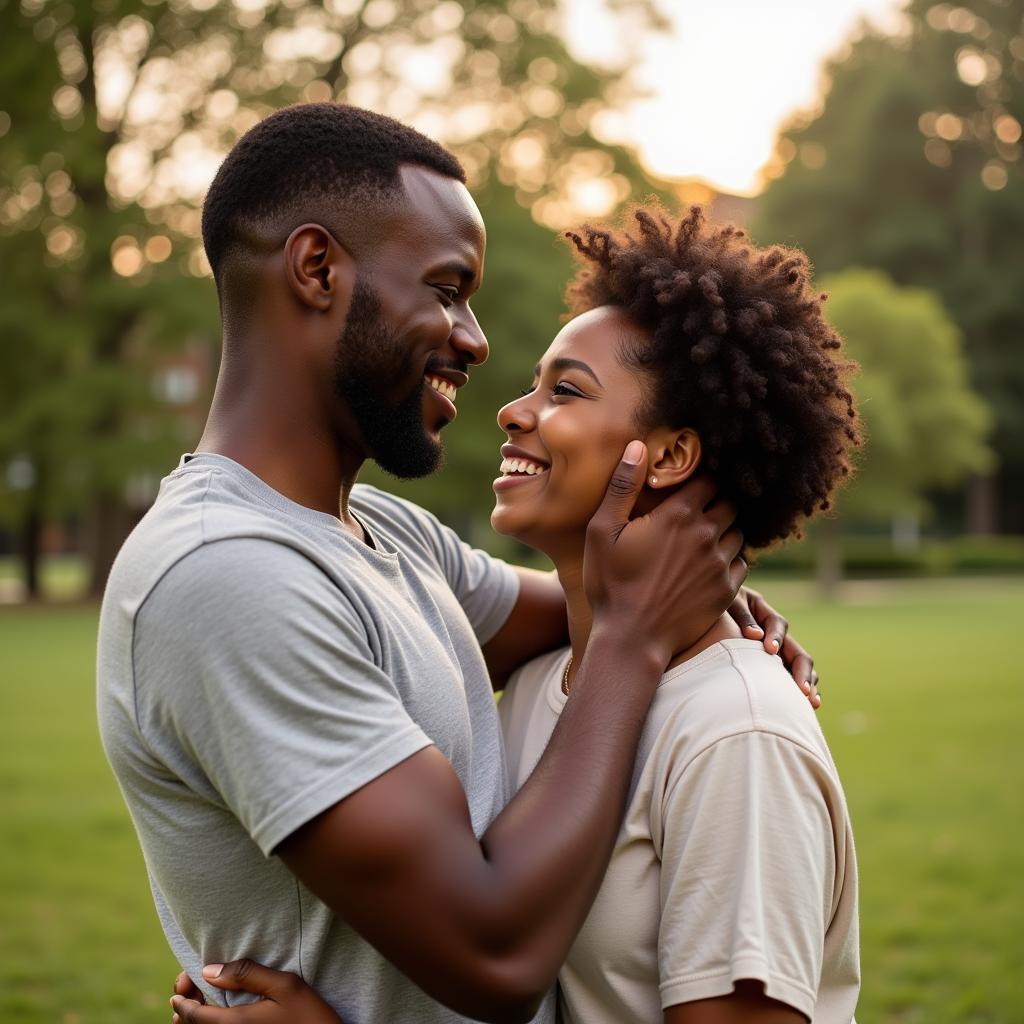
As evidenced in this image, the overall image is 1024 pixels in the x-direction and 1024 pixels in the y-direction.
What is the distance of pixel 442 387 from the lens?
2.43 meters

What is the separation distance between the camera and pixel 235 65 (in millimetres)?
27000

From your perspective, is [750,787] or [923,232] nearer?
[750,787]

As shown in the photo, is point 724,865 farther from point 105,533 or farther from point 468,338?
point 105,533

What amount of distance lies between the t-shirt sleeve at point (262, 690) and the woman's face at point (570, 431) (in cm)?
85

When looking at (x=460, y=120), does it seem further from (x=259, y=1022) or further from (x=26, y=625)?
(x=259, y=1022)

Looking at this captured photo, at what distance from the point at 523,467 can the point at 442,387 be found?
42cm

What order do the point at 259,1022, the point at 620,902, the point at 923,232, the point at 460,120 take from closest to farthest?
1. the point at 259,1022
2. the point at 620,902
3. the point at 460,120
4. the point at 923,232

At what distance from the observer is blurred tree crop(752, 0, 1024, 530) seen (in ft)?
159

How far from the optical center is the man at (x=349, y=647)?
72.2 inches

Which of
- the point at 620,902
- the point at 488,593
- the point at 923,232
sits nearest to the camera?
the point at 620,902

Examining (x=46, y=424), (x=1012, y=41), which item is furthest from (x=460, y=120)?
(x=1012, y=41)

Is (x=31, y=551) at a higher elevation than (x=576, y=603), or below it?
below

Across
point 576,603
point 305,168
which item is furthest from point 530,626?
point 305,168

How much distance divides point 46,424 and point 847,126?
124 feet
